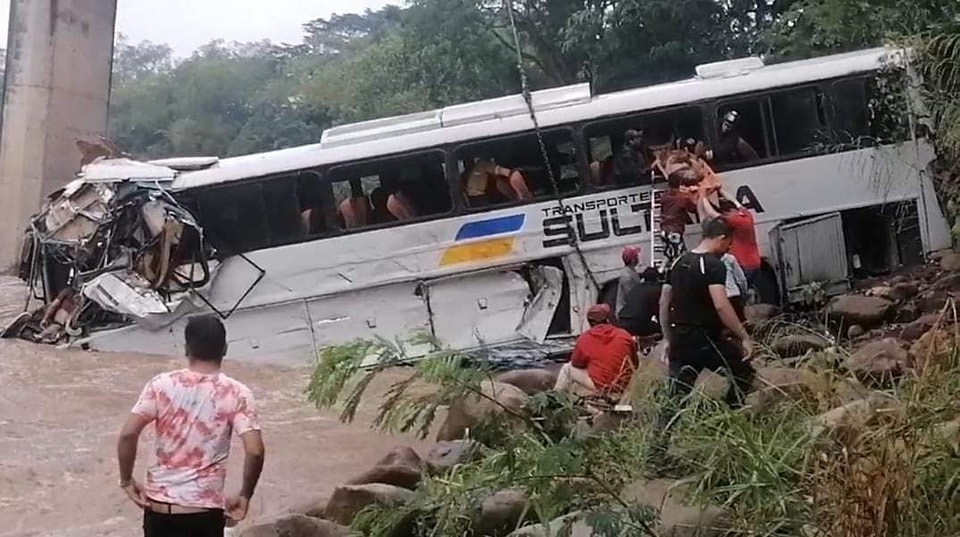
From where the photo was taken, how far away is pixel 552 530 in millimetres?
4262

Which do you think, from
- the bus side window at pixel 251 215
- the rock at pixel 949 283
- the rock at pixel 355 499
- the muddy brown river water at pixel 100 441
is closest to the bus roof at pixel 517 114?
the bus side window at pixel 251 215

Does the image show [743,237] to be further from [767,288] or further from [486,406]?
[486,406]

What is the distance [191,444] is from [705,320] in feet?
8.86

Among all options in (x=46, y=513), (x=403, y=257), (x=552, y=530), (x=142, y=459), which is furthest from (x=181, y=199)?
(x=552, y=530)

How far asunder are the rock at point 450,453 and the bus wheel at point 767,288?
199 inches

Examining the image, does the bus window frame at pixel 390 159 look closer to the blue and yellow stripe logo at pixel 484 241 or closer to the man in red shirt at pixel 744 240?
the blue and yellow stripe logo at pixel 484 241

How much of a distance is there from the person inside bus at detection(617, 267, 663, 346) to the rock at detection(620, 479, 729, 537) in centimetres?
605

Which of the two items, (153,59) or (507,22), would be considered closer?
(507,22)

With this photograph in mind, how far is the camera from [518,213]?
1173 centimetres

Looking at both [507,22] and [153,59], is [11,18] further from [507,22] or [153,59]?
[153,59]

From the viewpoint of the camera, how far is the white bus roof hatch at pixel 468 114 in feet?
39.2

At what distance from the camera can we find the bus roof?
38.0 ft

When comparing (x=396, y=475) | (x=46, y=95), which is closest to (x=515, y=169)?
(x=396, y=475)

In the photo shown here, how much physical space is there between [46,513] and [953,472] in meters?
6.11
